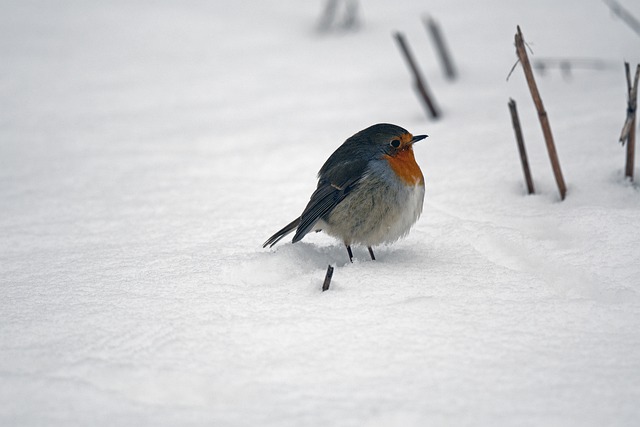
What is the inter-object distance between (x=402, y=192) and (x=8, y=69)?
4.58 m

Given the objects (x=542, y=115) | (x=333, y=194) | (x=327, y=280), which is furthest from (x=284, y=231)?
(x=542, y=115)

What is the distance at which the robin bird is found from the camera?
110 inches

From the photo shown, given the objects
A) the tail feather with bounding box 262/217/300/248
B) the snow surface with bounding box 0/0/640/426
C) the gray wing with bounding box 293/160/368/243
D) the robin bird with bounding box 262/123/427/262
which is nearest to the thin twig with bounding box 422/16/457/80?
the snow surface with bounding box 0/0/640/426

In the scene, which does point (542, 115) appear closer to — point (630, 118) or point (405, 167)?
point (630, 118)

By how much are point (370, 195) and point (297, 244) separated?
441 millimetres

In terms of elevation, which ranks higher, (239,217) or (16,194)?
(16,194)

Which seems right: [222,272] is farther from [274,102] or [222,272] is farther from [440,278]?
[274,102]

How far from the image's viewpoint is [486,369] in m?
1.96

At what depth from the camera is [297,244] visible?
3021 millimetres

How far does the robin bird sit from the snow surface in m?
0.14

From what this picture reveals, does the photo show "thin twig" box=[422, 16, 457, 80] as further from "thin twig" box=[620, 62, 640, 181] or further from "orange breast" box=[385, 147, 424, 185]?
"orange breast" box=[385, 147, 424, 185]

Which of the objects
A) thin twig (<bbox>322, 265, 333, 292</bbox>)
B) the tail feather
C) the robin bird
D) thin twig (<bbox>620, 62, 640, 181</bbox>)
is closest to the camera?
thin twig (<bbox>322, 265, 333, 292</bbox>)

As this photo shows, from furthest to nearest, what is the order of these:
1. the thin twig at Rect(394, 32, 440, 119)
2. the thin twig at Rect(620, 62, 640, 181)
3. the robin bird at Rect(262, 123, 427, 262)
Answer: the thin twig at Rect(394, 32, 440, 119), the thin twig at Rect(620, 62, 640, 181), the robin bird at Rect(262, 123, 427, 262)

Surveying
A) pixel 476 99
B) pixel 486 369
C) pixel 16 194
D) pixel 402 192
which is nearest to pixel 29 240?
pixel 16 194
